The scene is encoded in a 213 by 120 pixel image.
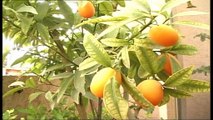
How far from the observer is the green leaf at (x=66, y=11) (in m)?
0.63

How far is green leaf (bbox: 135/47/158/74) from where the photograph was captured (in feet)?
1.09

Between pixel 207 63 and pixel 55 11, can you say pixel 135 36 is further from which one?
pixel 207 63

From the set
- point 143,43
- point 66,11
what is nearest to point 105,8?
point 66,11

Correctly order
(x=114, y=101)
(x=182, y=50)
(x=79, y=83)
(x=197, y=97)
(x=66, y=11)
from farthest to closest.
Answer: (x=197, y=97), (x=66, y=11), (x=79, y=83), (x=182, y=50), (x=114, y=101)

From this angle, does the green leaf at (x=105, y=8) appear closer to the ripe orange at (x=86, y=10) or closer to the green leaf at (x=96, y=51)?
the ripe orange at (x=86, y=10)

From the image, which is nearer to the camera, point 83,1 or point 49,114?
point 83,1

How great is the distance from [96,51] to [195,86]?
133mm

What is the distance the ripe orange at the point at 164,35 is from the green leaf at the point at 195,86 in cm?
6

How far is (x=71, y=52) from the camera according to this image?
676mm

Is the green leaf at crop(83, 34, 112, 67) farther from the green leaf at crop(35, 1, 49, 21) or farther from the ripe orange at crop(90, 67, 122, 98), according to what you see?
the green leaf at crop(35, 1, 49, 21)

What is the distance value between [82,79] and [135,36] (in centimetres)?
18

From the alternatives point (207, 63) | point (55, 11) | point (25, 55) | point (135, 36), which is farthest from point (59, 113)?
point (207, 63)

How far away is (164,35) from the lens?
0.31m

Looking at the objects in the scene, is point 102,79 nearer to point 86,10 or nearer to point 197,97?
point 86,10
